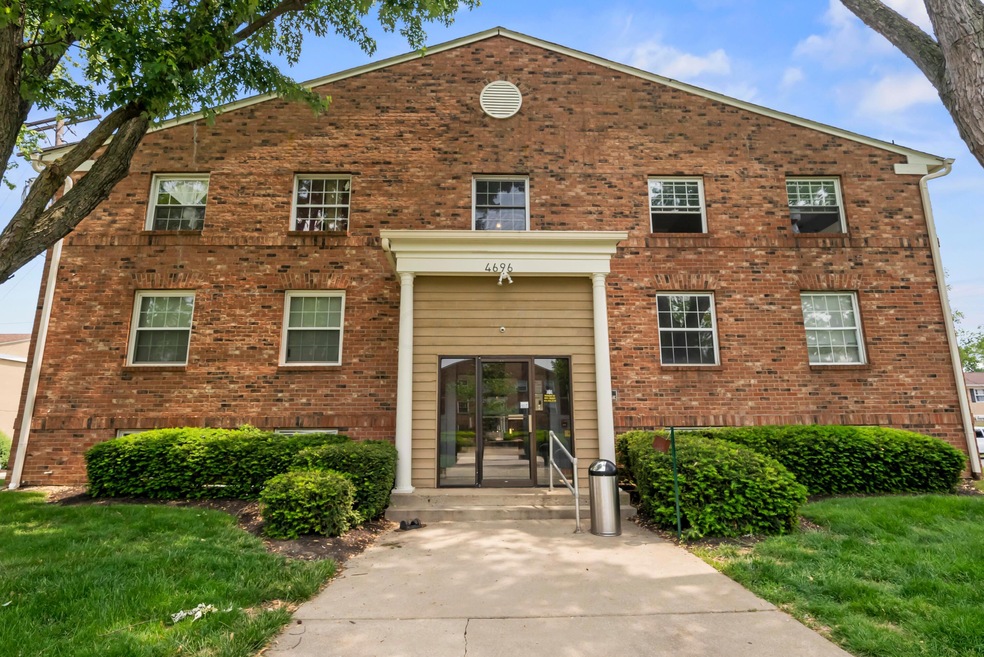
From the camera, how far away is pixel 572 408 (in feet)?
27.2

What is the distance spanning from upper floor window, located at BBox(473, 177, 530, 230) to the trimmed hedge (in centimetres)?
600

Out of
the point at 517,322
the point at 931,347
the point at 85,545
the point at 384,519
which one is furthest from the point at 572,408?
the point at 931,347

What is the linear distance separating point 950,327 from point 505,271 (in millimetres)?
8984

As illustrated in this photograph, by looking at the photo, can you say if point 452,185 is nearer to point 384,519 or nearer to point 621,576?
point 384,519

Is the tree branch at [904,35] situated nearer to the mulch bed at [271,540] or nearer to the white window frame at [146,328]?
the mulch bed at [271,540]

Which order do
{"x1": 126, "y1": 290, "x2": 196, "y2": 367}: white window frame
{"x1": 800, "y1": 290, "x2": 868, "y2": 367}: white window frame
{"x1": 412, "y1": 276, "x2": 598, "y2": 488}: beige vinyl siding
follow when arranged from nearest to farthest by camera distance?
1. {"x1": 412, "y1": 276, "x2": 598, "y2": 488}: beige vinyl siding
2. {"x1": 126, "y1": 290, "x2": 196, "y2": 367}: white window frame
3. {"x1": 800, "y1": 290, "x2": 868, "y2": 367}: white window frame

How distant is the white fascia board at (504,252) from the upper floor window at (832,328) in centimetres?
467

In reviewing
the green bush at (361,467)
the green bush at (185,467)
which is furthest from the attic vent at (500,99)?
the green bush at (185,467)

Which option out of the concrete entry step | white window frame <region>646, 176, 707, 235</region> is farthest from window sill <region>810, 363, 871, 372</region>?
the concrete entry step

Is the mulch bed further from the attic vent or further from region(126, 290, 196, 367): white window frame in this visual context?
the attic vent

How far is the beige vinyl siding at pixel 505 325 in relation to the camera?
8336mm

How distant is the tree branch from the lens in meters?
4.14

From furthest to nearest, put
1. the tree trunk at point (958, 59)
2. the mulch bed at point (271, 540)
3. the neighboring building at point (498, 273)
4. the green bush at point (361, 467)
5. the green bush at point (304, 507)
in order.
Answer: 1. the neighboring building at point (498, 273)
2. the green bush at point (361, 467)
3. the green bush at point (304, 507)
4. the mulch bed at point (271, 540)
5. the tree trunk at point (958, 59)

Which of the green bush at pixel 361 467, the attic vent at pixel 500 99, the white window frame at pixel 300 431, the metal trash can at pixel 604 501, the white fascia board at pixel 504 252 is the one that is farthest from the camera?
the attic vent at pixel 500 99
